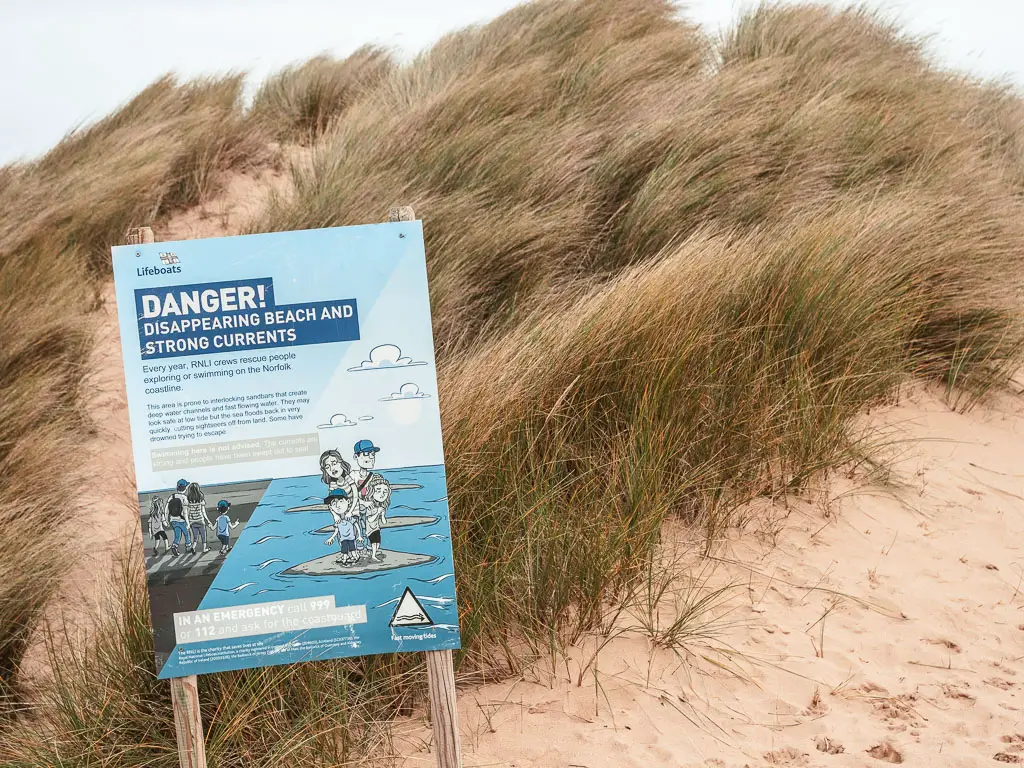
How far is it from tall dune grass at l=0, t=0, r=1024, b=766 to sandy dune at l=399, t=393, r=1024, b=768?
160mm

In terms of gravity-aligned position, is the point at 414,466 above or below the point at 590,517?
above

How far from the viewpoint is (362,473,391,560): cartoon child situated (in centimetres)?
192

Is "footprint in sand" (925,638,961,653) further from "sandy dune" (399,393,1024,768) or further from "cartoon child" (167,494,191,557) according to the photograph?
"cartoon child" (167,494,191,557)

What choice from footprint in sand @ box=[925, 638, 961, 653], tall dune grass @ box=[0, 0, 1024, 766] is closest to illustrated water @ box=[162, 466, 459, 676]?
tall dune grass @ box=[0, 0, 1024, 766]

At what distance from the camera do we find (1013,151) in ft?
23.1

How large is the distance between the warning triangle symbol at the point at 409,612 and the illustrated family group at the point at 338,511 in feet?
0.35

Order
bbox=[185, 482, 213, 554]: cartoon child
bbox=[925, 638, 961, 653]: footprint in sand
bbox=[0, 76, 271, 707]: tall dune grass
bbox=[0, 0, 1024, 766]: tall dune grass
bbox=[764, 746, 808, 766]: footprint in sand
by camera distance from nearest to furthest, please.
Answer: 1. bbox=[185, 482, 213, 554]: cartoon child
2. bbox=[764, 746, 808, 766]: footprint in sand
3. bbox=[0, 0, 1024, 766]: tall dune grass
4. bbox=[925, 638, 961, 653]: footprint in sand
5. bbox=[0, 76, 271, 707]: tall dune grass

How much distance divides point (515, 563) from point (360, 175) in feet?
11.4

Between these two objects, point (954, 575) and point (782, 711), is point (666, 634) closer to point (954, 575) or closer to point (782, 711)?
point (782, 711)

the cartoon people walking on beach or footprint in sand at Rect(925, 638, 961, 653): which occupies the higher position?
the cartoon people walking on beach

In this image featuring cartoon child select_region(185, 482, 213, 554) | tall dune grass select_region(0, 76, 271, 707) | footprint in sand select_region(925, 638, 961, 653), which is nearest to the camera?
cartoon child select_region(185, 482, 213, 554)

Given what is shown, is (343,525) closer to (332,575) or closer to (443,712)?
(332,575)

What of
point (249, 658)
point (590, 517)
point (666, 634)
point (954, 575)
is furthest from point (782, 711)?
point (249, 658)

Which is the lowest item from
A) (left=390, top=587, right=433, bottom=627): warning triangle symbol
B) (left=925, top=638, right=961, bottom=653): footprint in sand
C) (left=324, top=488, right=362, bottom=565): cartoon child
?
(left=925, top=638, right=961, bottom=653): footprint in sand
